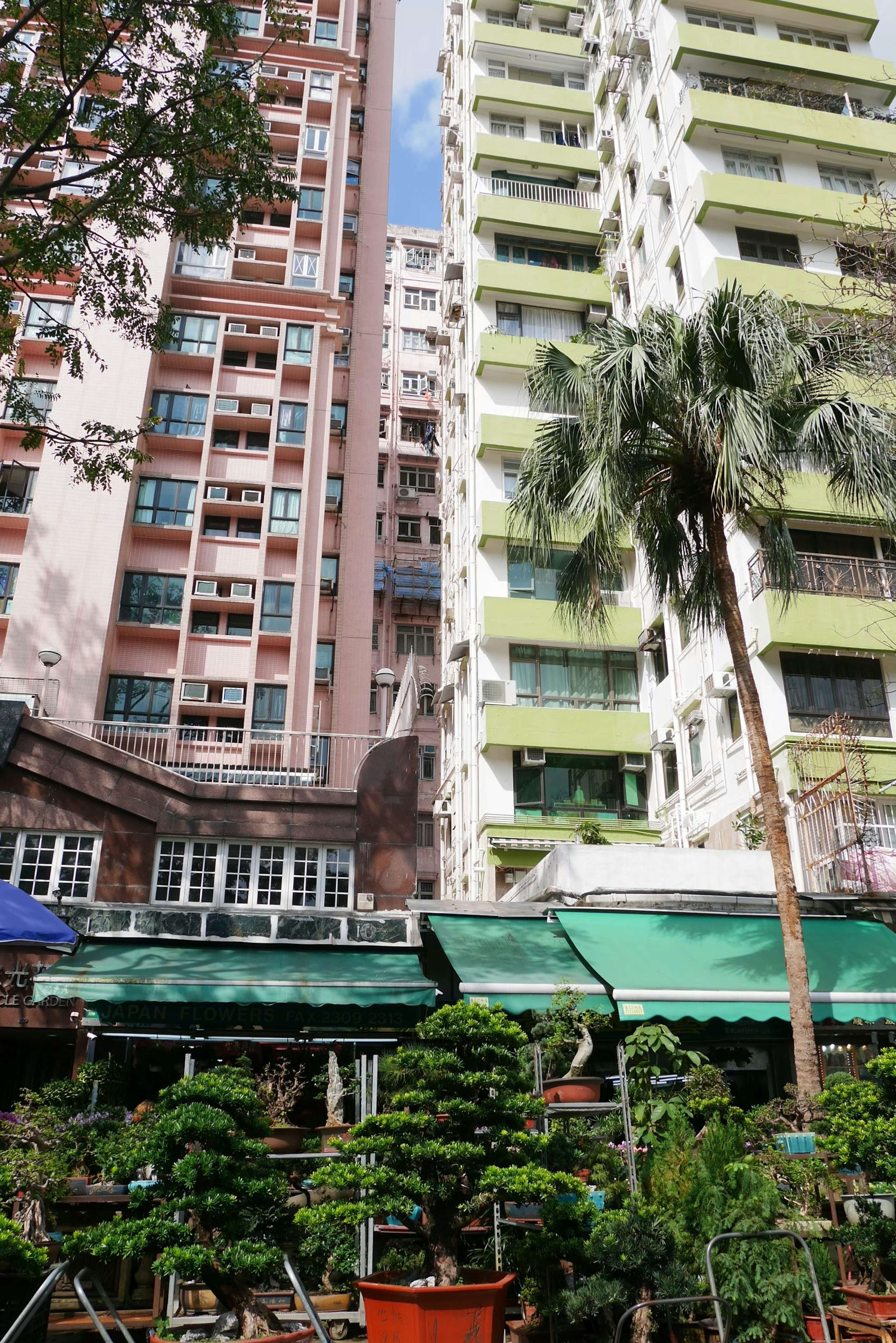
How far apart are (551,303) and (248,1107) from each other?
24671 millimetres

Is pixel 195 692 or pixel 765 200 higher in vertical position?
pixel 765 200

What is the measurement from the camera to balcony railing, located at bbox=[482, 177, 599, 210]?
28.8 meters

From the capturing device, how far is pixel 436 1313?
244 inches

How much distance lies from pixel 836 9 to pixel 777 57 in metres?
2.91

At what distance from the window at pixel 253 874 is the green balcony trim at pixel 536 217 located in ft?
62.1

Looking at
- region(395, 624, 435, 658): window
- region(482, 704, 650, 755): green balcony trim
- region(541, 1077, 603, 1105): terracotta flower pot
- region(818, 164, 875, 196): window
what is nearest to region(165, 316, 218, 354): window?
region(482, 704, 650, 755): green balcony trim

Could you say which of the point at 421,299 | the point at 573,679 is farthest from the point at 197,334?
the point at 421,299

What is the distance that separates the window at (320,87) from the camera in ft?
92.7

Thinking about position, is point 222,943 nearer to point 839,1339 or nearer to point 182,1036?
point 182,1036

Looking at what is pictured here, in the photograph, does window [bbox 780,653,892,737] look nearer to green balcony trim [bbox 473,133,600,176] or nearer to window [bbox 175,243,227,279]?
green balcony trim [bbox 473,133,600,176]

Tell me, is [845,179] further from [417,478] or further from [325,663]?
[417,478]

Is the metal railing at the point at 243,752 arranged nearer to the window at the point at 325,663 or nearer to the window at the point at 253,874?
the window at the point at 253,874

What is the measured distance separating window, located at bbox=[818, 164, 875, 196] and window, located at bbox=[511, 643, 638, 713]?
1240 centimetres

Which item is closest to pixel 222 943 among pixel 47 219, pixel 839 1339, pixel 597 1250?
pixel 597 1250
